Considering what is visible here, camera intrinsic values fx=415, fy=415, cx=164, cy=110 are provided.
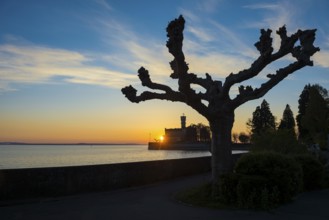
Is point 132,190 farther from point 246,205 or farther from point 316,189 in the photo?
point 316,189

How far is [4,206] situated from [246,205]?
6843mm

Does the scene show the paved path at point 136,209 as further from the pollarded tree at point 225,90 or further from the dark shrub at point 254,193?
the pollarded tree at point 225,90

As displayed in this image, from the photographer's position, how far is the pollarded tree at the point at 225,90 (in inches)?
521

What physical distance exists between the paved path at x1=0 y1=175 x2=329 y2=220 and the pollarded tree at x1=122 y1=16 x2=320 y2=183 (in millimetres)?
2331

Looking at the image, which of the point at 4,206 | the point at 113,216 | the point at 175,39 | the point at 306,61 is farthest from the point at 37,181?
the point at 306,61

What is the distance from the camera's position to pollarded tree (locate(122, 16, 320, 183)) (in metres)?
13.2

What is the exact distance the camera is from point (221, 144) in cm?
1401

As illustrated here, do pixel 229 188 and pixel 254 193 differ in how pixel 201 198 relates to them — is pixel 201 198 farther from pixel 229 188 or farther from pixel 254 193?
pixel 254 193

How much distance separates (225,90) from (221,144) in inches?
72.0

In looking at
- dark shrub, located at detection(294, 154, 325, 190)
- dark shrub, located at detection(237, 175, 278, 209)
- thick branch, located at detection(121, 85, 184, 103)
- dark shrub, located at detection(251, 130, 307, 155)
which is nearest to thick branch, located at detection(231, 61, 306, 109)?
thick branch, located at detection(121, 85, 184, 103)

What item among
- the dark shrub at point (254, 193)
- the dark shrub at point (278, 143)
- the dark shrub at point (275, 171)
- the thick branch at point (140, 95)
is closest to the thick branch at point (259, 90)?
the dark shrub at point (275, 171)

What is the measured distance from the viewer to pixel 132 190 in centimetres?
1591

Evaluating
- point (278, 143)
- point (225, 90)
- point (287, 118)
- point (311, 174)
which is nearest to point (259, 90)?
point (225, 90)

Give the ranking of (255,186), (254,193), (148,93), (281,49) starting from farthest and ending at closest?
(148,93), (281,49), (255,186), (254,193)
